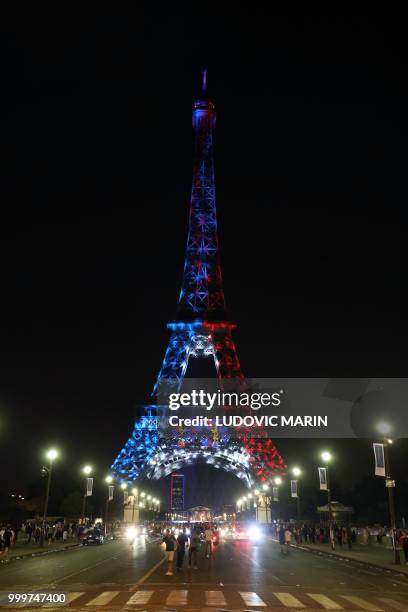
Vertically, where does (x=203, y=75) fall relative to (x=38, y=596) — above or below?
above

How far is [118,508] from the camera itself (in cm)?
12400

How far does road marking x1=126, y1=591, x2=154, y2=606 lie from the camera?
18.0 meters

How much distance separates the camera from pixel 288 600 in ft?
62.1

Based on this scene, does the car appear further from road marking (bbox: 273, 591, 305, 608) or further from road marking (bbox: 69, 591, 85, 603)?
road marking (bbox: 273, 591, 305, 608)

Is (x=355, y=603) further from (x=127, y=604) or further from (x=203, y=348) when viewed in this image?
(x=203, y=348)

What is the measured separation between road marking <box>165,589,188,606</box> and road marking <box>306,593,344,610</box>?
3.78 metres

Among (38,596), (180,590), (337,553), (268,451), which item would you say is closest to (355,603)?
(180,590)

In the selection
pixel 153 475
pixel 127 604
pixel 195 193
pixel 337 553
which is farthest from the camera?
pixel 153 475

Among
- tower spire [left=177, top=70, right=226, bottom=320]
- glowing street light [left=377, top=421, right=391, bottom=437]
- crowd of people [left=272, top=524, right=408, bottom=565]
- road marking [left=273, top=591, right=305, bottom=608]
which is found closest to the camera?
road marking [left=273, top=591, right=305, bottom=608]

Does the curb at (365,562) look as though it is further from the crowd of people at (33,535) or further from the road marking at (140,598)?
the crowd of people at (33,535)

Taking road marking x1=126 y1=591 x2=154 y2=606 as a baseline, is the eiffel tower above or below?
above

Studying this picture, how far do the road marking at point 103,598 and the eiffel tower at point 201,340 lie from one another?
83.2 meters

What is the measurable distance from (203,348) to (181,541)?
3246 inches

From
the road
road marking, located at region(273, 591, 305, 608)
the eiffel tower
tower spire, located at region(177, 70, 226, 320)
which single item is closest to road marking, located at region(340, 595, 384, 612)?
the road
